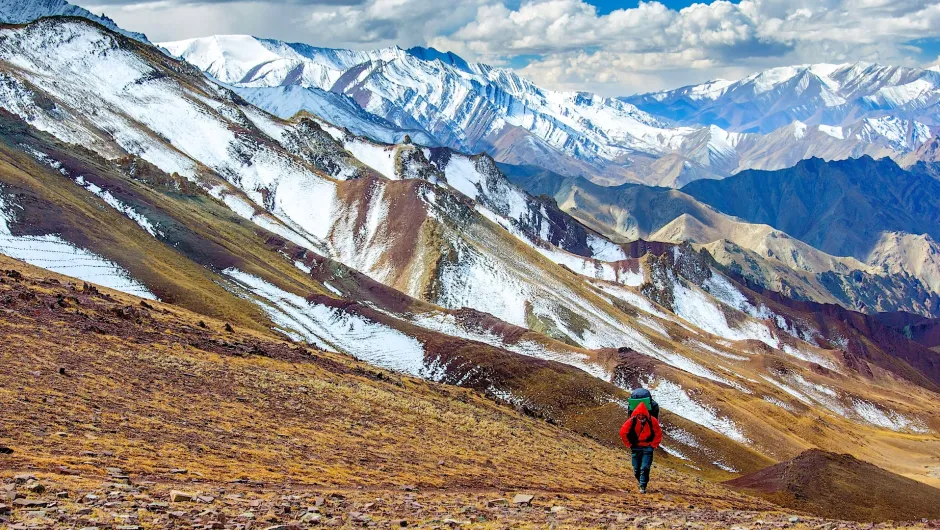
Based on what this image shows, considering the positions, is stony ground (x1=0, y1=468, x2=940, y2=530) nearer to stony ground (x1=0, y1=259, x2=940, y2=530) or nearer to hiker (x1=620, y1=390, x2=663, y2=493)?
stony ground (x1=0, y1=259, x2=940, y2=530)

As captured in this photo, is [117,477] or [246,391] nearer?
[117,477]

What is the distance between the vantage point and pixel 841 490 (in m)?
50.6

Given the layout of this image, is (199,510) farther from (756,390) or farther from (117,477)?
(756,390)

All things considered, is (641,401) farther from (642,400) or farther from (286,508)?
(286,508)

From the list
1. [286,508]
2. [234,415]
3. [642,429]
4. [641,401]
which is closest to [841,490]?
[642,429]

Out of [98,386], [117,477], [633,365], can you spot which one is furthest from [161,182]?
[117,477]

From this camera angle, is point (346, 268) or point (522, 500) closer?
point (522, 500)

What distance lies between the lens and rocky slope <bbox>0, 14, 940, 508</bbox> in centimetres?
7681

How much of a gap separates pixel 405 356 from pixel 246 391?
142 feet

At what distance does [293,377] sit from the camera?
45.9 metres

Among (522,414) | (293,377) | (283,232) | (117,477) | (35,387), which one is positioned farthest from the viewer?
(283,232)

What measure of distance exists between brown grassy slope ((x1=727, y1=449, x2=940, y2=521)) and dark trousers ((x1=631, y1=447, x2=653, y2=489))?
84.6ft

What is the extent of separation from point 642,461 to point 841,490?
33.7 m

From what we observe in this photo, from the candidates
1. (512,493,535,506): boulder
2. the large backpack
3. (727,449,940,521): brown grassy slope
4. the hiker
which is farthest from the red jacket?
(727,449,940,521): brown grassy slope
